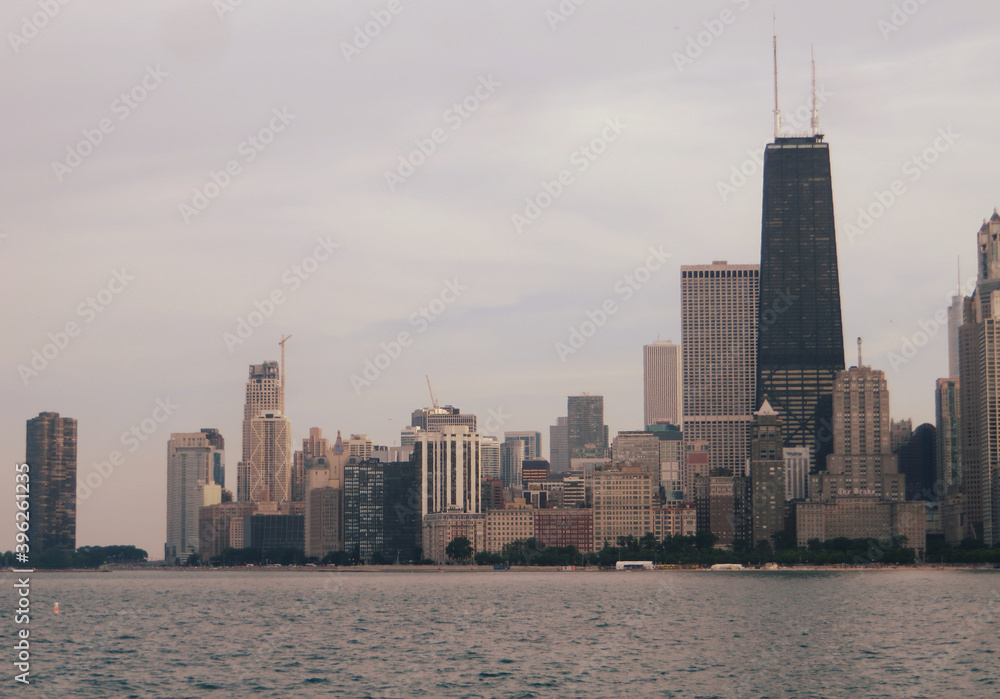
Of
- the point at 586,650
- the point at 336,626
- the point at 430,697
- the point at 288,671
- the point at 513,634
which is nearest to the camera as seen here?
the point at 430,697

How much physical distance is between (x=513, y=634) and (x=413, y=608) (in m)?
46.1

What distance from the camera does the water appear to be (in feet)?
299

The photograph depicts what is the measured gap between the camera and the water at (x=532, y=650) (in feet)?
299

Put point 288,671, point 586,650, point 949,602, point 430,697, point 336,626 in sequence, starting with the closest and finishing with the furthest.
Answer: point 430,697 → point 288,671 → point 586,650 → point 336,626 → point 949,602

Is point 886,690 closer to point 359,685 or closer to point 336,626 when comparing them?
point 359,685

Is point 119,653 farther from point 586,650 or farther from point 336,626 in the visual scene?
point 586,650

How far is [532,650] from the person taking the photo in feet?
368

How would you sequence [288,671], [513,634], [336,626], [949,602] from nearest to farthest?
[288,671] < [513,634] < [336,626] < [949,602]

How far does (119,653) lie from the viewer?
115m

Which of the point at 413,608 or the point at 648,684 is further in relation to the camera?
the point at 413,608

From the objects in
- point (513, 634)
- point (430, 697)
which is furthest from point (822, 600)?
point (430, 697)

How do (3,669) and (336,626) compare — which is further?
(336,626)

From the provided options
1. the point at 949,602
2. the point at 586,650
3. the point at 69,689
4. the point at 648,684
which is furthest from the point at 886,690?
the point at 949,602

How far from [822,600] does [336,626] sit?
222 ft
